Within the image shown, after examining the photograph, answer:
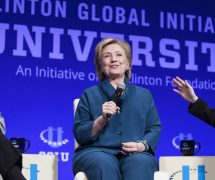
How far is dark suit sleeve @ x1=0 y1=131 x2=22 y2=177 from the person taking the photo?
162 centimetres

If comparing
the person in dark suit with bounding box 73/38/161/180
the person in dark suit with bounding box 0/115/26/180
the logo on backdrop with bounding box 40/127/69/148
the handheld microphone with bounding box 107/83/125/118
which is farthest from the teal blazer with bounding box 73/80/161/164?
the logo on backdrop with bounding box 40/127/69/148

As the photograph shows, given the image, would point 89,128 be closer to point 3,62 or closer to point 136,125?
point 136,125

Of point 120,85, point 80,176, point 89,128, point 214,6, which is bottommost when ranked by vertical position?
point 80,176

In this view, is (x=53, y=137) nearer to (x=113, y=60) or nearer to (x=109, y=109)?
(x=113, y=60)

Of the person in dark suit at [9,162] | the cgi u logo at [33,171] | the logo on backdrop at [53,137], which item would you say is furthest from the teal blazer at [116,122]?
the logo on backdrop at [53,137]

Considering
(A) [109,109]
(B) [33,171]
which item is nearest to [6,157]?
(A) [109,109]

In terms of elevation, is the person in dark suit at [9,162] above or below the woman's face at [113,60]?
below

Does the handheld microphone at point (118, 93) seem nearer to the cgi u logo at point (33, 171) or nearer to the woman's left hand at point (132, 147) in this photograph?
the woman's left hand at point (132, 147)

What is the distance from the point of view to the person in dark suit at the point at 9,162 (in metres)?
1.61

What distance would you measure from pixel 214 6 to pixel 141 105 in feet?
6.30

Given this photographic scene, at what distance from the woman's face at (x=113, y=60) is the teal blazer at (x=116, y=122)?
0.07m

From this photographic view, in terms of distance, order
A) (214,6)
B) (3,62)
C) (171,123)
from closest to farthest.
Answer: (3,62)
(171,123)
(214,6)

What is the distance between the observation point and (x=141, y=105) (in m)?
2.49

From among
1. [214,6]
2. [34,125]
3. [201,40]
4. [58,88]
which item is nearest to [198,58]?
[201,40]
